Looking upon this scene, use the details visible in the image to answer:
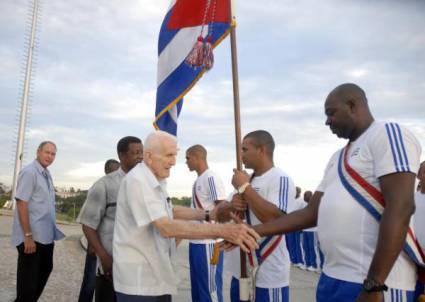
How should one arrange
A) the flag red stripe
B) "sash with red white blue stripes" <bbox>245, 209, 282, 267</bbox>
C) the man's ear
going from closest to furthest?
the man's ear → "sash with red white blue stripes" <bbox>245, 209, 282, 267</bbox> → the flag red stripe

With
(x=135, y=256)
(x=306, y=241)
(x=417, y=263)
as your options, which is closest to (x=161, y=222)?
(x=135, y=256)

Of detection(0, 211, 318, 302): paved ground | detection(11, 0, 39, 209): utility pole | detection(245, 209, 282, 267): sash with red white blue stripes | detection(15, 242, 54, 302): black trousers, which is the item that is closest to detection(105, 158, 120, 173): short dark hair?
detection(0, 211, 318, 302): paved ground

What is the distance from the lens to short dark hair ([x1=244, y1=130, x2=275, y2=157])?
13.5ft

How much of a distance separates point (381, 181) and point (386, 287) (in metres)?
0.50

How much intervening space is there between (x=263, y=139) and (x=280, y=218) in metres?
1.07

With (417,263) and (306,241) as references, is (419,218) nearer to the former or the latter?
(417,263)

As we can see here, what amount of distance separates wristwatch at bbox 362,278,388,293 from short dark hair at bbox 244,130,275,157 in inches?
80.2

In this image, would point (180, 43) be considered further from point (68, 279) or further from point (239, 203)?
point (68, 279)

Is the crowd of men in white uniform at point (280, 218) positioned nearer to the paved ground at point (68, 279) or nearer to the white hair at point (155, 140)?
the white hair at point (155, 140)

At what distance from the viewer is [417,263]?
238cm

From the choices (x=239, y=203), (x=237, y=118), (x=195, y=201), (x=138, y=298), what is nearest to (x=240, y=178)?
(x=239, y=203)

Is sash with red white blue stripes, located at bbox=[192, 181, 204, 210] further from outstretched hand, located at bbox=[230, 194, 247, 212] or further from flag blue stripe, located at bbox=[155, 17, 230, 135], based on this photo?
outstretched hand, located at bbox=[230, 194, 247, 212]

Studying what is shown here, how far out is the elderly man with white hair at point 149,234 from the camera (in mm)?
2879

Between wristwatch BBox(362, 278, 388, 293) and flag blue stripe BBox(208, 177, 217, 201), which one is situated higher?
flag blue stripe BBox(208, 177, 217, 201)
